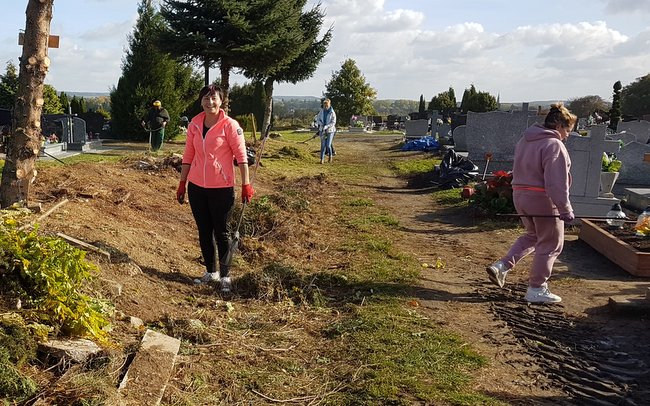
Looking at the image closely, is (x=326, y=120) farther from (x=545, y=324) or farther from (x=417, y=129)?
(x=545, y=324)

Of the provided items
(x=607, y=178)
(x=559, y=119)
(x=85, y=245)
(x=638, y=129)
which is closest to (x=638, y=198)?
(x=607, y=178)

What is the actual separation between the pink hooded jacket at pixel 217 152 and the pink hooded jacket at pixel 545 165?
263 cm

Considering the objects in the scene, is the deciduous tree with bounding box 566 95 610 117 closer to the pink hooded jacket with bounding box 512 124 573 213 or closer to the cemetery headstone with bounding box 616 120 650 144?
the cemetery headstone with bounding box 616 120 650 144

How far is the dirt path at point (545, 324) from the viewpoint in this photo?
408 centimetres

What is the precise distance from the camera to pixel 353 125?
178 ft

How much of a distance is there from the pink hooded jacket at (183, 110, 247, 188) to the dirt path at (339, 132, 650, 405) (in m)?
2.12

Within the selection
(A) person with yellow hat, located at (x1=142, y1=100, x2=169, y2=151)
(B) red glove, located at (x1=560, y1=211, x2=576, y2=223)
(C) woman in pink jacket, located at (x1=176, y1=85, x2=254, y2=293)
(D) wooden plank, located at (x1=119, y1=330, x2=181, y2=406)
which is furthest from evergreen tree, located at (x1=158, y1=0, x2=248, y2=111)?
(D) wooden plank, located at (x1=119, y1=330, x2=181, y2=406)

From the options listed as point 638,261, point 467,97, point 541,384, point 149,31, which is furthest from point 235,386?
point 467,97

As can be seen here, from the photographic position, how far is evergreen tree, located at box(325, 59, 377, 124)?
2243 inches

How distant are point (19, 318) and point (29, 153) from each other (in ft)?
9.40

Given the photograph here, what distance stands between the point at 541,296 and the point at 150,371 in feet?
12.2

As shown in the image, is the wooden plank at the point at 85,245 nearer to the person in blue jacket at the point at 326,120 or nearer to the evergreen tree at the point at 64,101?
the person in blue jacket at the point at 326,120

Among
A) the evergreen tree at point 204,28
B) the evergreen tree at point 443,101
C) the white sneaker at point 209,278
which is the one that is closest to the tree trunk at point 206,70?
the evergreen tree at point 204,28

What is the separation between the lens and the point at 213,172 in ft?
19.2
